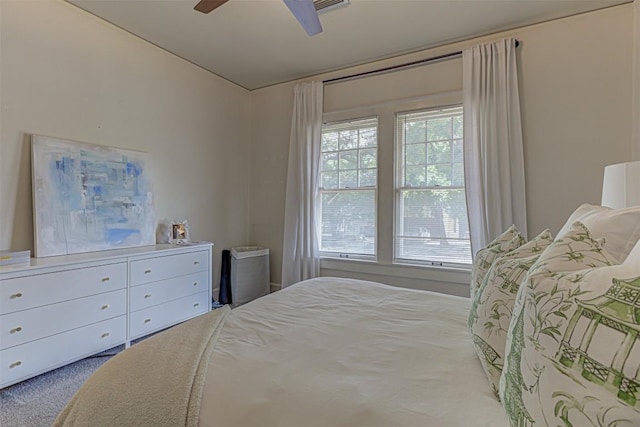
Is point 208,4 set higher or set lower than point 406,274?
higher

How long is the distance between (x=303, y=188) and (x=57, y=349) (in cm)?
258

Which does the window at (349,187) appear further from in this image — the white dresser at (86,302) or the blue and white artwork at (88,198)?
the blue and white artwork at (88,198)

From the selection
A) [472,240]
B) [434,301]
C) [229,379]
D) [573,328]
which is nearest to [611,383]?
[573,328]

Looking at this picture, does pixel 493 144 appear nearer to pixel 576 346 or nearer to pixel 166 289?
pixel 576 346

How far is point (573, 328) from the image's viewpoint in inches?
21.6

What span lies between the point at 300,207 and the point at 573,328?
3.35 metres

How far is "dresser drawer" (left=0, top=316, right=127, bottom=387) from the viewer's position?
1.92m

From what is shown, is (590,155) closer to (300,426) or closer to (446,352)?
(446,352)

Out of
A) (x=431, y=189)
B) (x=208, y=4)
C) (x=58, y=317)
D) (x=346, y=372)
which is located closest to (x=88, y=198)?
(x=58, y=317)

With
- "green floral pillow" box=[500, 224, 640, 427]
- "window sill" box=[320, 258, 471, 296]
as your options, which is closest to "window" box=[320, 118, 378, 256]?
"window sill" box=[320, 258, 471, 296]

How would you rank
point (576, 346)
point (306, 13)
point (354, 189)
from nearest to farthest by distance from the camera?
point (576, 346), point (306, 13), point (354, 189)

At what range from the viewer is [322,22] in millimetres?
2768

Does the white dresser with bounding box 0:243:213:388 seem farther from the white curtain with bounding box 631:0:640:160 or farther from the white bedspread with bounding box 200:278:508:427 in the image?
the white curtain with bounding box 631:0:640:160

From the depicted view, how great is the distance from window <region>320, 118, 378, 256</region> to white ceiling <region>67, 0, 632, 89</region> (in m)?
0.80
